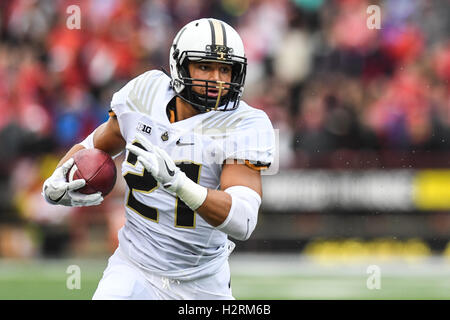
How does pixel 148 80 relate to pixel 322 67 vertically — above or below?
below

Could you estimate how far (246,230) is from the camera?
12.9 ft

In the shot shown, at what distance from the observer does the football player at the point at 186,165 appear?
4.10 meters

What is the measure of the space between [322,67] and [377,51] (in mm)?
729

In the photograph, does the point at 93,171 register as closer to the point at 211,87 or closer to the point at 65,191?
the point at 65,191

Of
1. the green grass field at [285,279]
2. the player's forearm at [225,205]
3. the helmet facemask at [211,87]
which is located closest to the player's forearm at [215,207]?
the player's forearm at [225,205]

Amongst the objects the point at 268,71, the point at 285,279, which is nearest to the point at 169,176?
the point at 285,279

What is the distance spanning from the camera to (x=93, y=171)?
4.23 meters

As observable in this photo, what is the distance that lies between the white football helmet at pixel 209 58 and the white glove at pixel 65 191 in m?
0.64

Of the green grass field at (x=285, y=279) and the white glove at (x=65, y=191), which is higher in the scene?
the white glove at (x=65, y=191)

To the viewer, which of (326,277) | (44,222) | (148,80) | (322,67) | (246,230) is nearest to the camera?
(246,230)

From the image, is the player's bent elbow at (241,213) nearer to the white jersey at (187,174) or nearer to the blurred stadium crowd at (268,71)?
the white jersey at (187,174)

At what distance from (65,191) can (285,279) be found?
490cm
